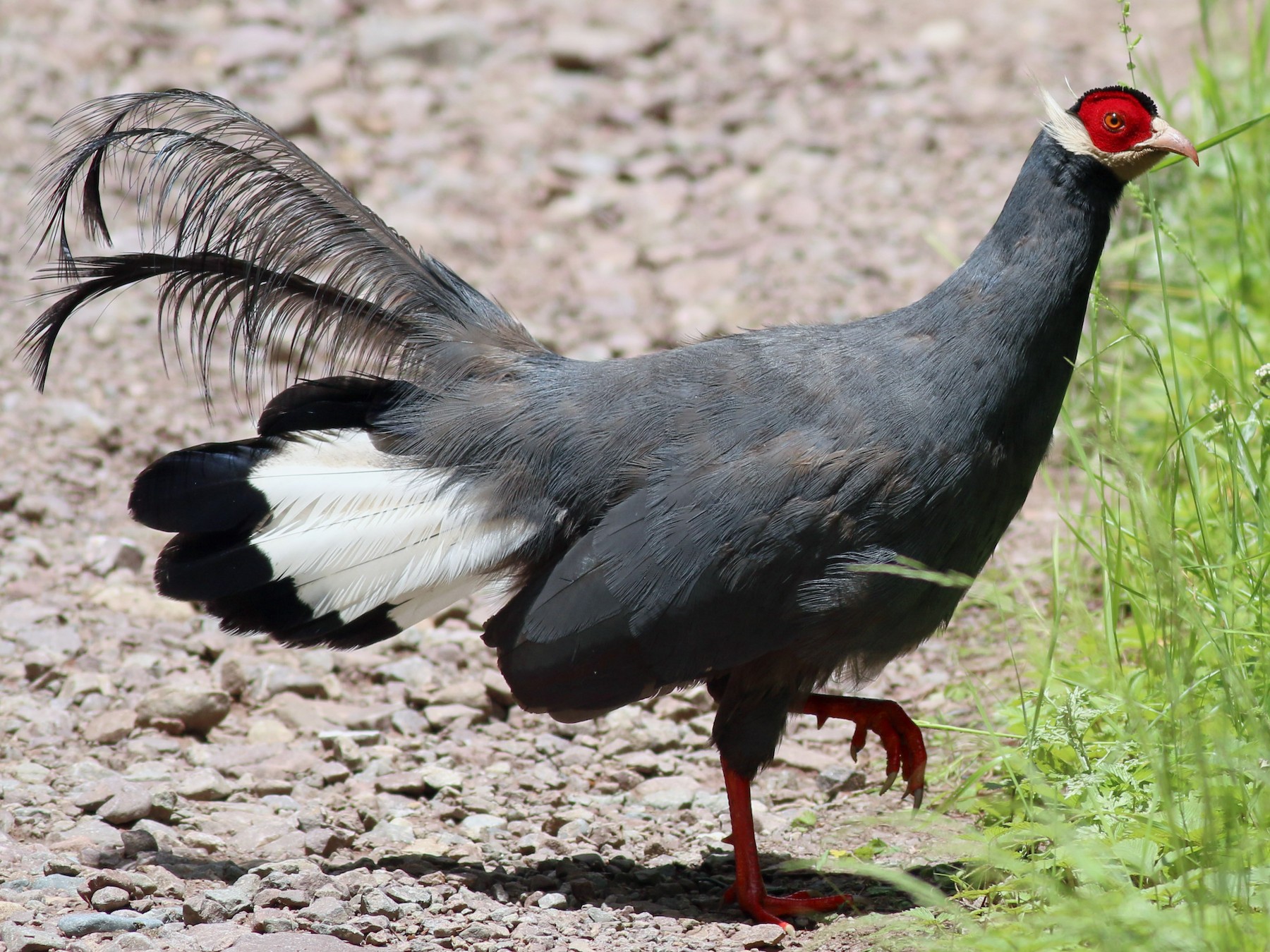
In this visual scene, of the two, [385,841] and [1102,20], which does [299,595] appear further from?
[1102,20]

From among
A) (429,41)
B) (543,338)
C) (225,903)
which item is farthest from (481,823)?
(429,41)

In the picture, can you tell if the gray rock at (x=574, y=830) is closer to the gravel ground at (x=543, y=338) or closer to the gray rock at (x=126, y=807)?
the gravel ground at (x=543, y=338)

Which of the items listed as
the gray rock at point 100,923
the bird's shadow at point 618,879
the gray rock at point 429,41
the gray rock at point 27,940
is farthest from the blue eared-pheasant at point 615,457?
the gray rock at point 429,41

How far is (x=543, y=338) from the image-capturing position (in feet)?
23.0

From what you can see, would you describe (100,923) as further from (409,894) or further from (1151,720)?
(1151,720)

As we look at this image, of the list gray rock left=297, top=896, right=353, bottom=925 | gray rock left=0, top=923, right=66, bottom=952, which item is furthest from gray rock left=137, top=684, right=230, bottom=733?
gray rock left=0, top=923, right=66, bottom=952

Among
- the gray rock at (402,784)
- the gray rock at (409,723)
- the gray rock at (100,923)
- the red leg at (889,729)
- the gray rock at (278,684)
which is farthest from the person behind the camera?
the gray rock at (278,684)

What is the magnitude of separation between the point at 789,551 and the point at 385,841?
1497mm

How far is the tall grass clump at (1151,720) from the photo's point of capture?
113 inches

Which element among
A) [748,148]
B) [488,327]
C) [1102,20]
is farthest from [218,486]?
[1102,20]

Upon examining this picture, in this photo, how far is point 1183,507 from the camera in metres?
4.67

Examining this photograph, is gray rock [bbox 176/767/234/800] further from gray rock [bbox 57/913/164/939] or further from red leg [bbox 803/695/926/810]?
red leg [bbox 803/695/926/810]

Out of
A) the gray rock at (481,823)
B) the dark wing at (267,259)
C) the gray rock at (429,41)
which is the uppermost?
the gray rock at (429,41)

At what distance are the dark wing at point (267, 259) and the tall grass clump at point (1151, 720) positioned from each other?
1.89 m
